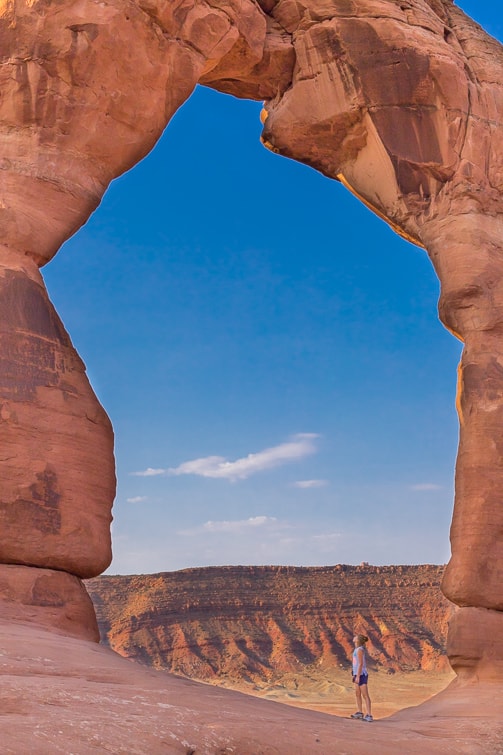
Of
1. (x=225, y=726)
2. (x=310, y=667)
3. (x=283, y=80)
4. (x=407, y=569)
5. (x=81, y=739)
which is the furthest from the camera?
(x=407, y=569)

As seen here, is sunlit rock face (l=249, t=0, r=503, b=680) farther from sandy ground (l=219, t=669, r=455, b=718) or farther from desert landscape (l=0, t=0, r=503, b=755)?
sandy ground (l=219, t=669, r=455, b=718)

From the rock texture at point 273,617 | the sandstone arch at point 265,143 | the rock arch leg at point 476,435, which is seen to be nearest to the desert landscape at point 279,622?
the rock texture at point 273,617

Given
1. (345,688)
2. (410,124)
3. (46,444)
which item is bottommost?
(345,688)

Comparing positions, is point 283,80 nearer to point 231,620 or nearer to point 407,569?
point 231,620

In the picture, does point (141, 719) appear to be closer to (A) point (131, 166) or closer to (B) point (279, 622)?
(A) point (131, 166)

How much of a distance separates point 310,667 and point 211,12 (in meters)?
37.6

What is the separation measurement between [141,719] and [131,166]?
25.3 feet

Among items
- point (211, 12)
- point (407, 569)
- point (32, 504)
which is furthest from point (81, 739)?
point (407, 569)

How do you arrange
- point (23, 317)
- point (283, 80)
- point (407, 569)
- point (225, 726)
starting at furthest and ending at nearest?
point (407, 569) → point (283, 80) → point (23, 317) → point (225, 726)

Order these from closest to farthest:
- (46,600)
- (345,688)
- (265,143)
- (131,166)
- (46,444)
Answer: (46,600) → (46,444) → (131,166) → (265,143) → (345,688)

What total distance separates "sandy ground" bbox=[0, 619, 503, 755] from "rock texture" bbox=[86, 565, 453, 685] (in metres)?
36.0

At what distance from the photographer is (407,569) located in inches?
1938

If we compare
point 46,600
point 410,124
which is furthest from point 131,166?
point 46,600

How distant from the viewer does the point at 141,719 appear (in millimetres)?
5371
